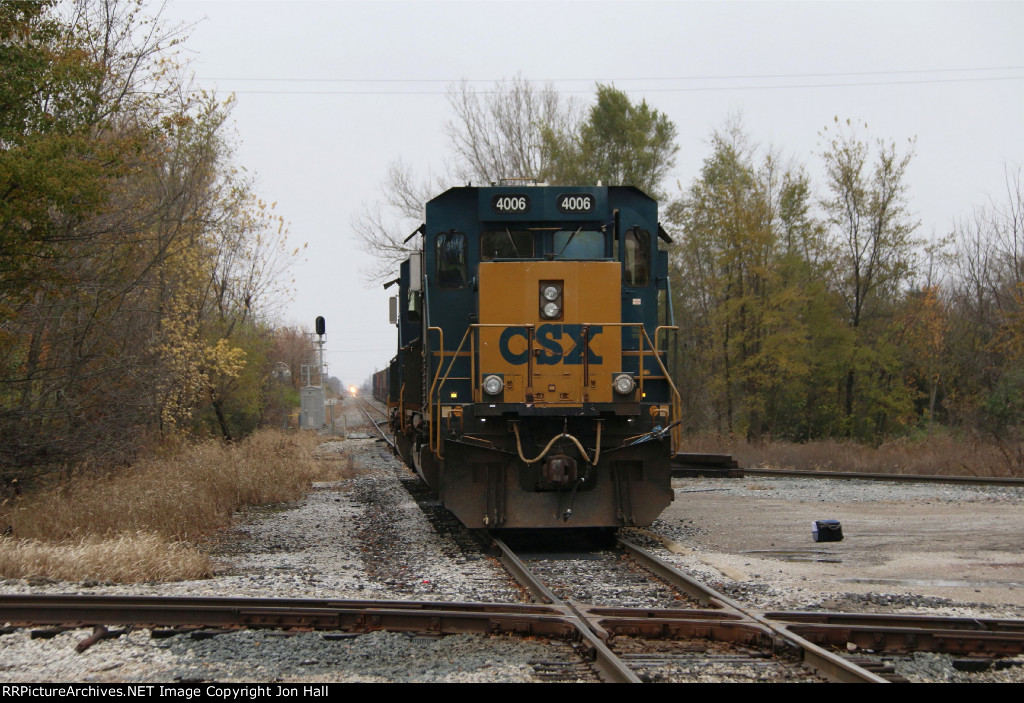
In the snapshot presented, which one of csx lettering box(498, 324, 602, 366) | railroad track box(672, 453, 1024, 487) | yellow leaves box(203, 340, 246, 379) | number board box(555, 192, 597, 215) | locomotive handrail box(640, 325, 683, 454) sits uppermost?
number board box(555, 192, 597, 215)

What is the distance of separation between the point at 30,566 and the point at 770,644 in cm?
619

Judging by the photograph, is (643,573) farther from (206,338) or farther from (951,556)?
(206,338)

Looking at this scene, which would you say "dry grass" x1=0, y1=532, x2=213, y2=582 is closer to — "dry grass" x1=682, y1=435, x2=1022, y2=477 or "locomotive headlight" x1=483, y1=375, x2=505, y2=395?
"locomotive headlight" x1=483, y1=375, x2=505, y2=395

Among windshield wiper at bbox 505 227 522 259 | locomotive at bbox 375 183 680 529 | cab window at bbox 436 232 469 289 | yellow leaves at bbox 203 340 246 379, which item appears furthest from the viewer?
yellow leaves at bbox 203 340 246 379

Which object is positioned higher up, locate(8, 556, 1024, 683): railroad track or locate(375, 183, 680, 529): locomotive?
locate(375, 183, 680, 529): locomotive

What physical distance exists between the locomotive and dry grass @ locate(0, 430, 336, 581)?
2.92 meters

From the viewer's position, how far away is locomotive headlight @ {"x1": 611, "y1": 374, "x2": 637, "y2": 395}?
28.9 feet

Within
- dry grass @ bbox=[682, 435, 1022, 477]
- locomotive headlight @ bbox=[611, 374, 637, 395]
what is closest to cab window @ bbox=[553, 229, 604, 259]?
locomotive headlight @ bbox=[611, 374, 637, 395]

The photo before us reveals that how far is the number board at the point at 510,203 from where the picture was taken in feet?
31.1

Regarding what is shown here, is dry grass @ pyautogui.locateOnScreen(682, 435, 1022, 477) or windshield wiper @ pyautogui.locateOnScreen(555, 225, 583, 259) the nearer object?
windshield wiper @ pyautogui.locateOnScreen(555, 225, 583, 259)

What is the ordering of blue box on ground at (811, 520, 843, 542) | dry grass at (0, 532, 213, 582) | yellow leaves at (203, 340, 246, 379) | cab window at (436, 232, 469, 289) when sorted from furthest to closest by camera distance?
1. yellow leaves at (203, 340, 246, 379)
2. cab window at (436, 232, 469, 289)
3. blue box on ground at (811, 520, 843, 542)
4. dry grass at (0, 532, 213, 582)

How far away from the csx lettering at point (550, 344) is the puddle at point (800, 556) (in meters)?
2.66

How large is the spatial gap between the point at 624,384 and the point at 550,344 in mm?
858

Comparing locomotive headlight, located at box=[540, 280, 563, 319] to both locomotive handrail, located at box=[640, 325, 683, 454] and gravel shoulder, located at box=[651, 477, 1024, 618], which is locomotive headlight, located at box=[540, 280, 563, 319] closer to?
locomotive handrail, located at box=[640, 325, 683, 454]
